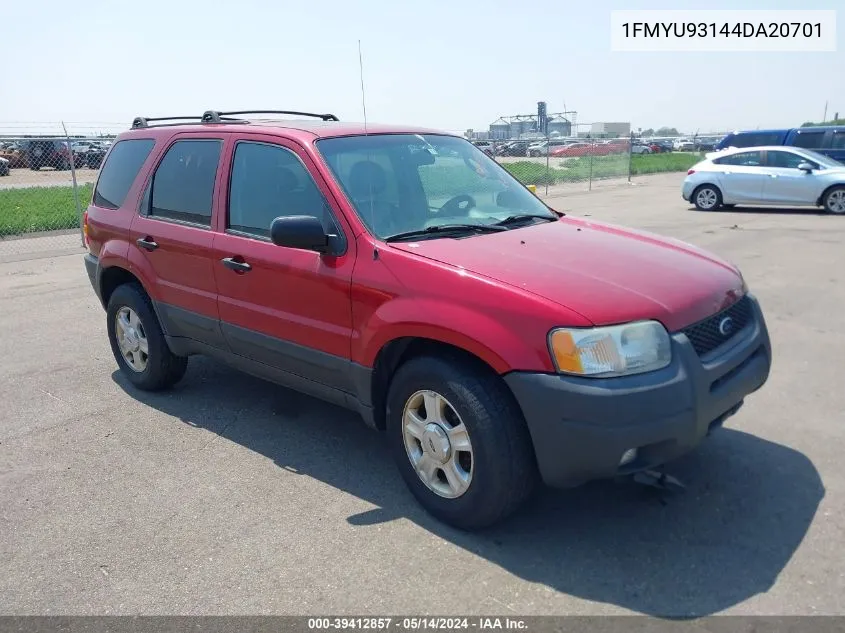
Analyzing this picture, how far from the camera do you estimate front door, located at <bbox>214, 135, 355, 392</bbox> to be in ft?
12.9

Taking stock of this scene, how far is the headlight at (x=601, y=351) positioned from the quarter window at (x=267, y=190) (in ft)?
4.82

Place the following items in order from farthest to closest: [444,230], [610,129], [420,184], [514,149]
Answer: [610,129] < [514,149] < [420,184] < [444,230]

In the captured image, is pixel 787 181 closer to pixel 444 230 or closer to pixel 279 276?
pixel 444 230

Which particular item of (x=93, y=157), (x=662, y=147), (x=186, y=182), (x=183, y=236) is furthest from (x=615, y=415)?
(x=662, y=147)

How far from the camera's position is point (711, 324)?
136 inches

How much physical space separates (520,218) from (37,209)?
15582 mm

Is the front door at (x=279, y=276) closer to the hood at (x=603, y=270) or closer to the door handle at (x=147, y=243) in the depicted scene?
the hood at (x=603, y=270)

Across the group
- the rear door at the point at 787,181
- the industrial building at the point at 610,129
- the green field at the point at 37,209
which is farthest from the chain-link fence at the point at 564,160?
the green field at the point at 37,209

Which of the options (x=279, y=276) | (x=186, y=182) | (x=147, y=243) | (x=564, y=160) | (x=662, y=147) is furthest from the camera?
(x=662, y=147)

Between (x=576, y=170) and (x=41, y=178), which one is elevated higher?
(x=41, y=178)

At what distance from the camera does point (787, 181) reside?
1650 centimetres

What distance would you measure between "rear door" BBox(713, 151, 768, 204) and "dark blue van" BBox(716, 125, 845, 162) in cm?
272

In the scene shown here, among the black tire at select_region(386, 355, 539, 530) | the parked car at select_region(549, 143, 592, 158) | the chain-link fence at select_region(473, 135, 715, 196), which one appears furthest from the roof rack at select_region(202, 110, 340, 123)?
the parked car at select_region(549, 143, 592, 158)

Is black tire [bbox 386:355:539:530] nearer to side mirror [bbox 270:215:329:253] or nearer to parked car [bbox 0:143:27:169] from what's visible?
side mirror [bbox 270:215:329:253]
